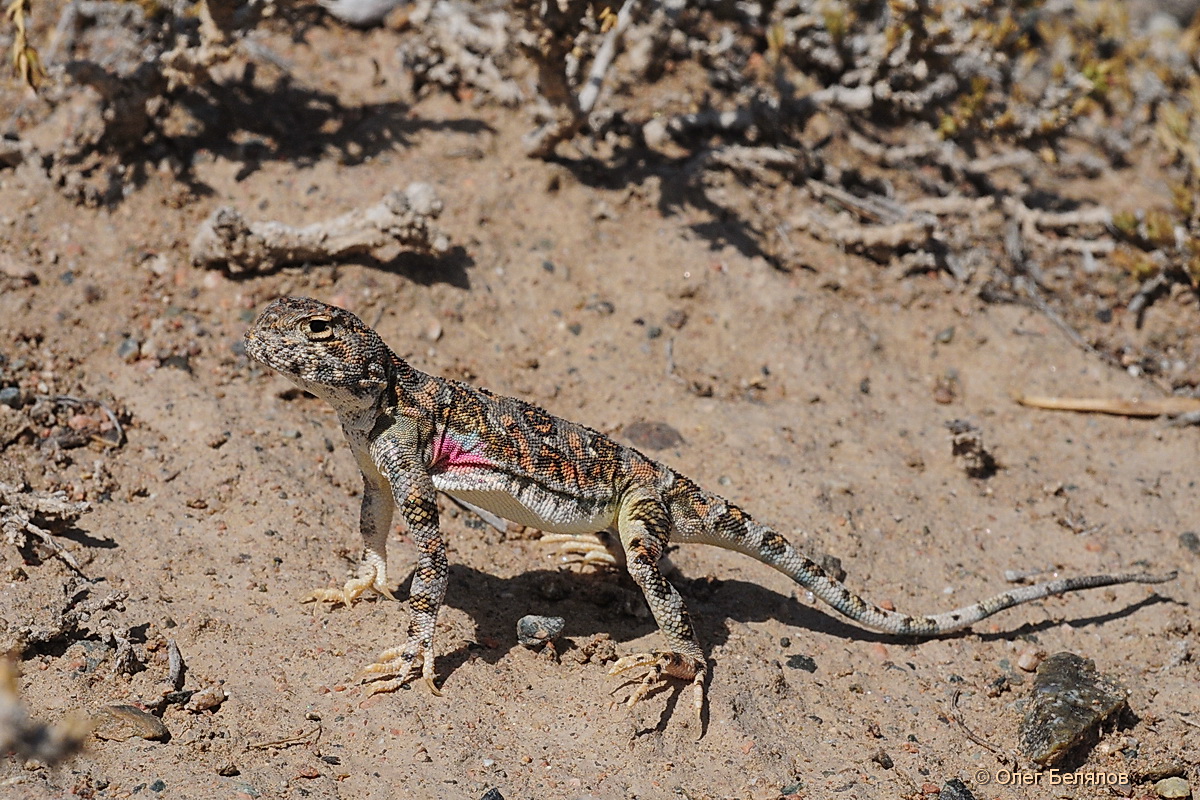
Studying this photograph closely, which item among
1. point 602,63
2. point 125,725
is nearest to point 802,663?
point 125,725

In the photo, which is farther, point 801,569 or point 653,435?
point 653,435

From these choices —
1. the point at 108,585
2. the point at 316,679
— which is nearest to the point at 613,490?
the point at 316,679

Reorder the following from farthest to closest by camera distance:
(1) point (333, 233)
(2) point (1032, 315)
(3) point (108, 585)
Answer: (2) point (1032, 315), (1) point (333, 233), (3) point (108, 585)

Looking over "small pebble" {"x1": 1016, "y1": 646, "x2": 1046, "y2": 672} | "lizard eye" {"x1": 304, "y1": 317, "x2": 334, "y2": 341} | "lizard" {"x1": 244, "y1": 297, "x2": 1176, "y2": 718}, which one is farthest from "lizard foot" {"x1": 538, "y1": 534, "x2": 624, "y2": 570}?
"small pebble" {"x1": 1016, "y1": 646, "x2": 1046, "y2": 672}

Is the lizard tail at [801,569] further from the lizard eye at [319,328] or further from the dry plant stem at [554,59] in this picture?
the dry plant stem at [554,59]

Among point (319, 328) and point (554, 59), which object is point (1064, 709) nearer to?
point (319, 328)

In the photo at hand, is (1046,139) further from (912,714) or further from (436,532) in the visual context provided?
(436,532)
